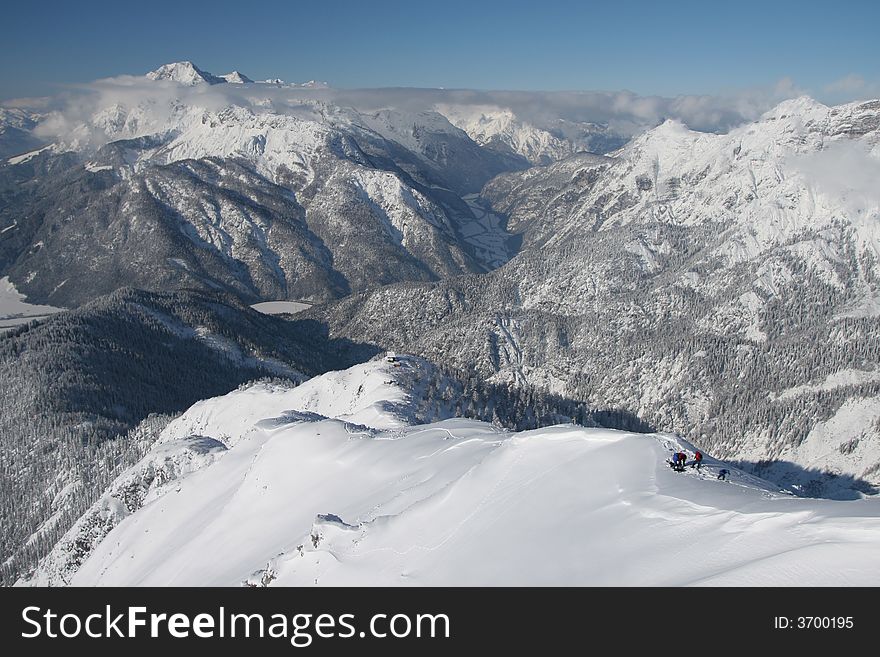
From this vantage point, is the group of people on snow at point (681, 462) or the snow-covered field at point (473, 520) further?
the group of people on snow at point (681, 462)

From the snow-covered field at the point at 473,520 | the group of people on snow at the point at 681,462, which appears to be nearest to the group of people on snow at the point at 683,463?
the group of people on snow at the point at 681,462

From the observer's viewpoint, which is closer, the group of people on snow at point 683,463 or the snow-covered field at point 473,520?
the snow-covered field at point 473,520

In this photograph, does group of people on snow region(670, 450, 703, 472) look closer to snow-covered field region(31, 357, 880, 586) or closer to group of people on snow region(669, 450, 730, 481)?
group of people on snow region(669, 450, 730, 481)

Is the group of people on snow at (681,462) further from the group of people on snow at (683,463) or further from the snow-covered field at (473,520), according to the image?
the snow-covered field at (473,520)

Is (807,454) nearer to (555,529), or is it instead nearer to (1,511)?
(555,529)

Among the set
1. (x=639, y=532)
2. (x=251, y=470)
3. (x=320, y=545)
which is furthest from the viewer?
(x=251, y=470)

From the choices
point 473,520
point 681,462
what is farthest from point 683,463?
point 473,520

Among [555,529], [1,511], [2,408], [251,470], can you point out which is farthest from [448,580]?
[2,408]

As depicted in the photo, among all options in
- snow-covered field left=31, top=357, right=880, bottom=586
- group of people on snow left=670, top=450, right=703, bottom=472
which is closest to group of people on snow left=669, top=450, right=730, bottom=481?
group of people on snow left=670, top=450, right=703, bottom=472
